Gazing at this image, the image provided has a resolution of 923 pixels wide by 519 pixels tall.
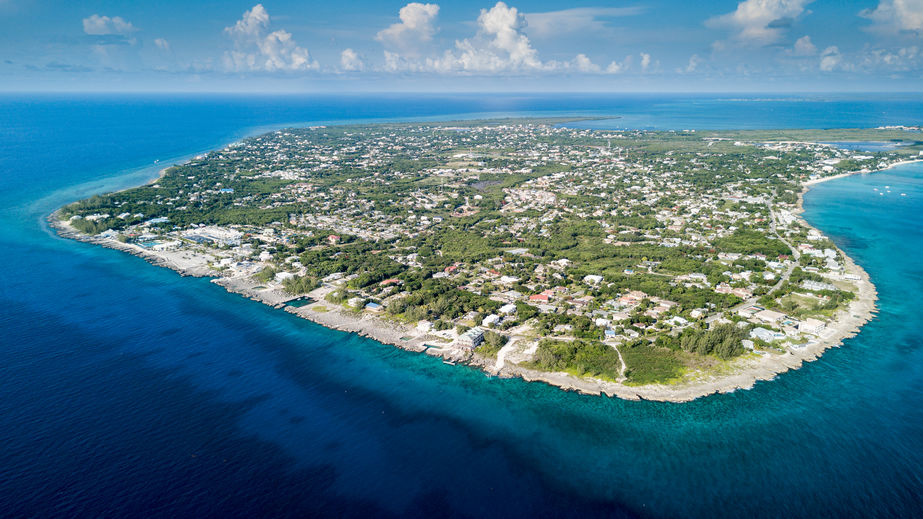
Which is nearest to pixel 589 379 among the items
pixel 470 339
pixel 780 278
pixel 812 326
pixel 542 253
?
pixel 470 339

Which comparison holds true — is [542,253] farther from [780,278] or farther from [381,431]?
[381,431]

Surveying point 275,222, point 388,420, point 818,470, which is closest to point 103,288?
point 275,222

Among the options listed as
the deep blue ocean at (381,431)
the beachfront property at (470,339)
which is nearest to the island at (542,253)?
the beachfront property at (470,339)

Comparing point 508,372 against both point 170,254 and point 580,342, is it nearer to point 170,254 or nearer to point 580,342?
point 580,342

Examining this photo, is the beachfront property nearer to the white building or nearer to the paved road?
the paved road

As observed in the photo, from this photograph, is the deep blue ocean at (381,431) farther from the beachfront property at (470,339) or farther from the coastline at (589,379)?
Result: the beachfront property at (470,339)

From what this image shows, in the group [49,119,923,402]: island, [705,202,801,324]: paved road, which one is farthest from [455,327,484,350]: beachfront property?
[705,202,801,324]: paved road
